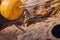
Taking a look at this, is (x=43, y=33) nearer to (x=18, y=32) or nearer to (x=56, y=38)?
(x=56, y=38)

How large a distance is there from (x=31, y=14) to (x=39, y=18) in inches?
5.4

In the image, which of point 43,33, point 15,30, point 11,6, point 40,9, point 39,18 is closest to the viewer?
point 11,6

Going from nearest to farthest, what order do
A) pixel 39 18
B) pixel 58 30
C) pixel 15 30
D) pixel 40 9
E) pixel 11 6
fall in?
pixel 11 6
pixel 58 30
pixel 15 30
pixel 39 18
pixel 40 9

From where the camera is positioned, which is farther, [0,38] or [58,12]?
[58,12]

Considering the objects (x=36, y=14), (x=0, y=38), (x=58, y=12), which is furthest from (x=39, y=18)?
(x=0, y=38)

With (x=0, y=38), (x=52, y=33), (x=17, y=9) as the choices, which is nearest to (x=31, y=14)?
(x=0, y=38)

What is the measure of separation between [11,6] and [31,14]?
137 centimetres

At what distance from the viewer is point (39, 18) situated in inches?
84.7

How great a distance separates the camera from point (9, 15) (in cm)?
88

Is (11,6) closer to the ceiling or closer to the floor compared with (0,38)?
closer to the ceiling

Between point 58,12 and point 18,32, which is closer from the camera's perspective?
point 18,32

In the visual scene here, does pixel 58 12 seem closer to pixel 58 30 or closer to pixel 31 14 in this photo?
pixel 31 14

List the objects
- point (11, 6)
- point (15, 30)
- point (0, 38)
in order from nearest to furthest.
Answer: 1. point (11, 6)
2. point (0, 38)
3. point (15, 30)

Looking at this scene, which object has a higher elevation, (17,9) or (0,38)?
(17,9)
